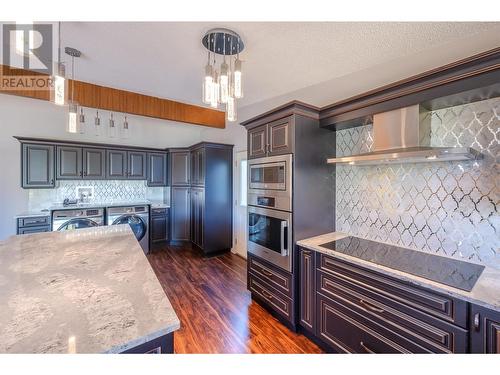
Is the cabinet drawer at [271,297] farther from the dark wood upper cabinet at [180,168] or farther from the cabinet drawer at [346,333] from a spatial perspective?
the dark wood upper cabinet at [180,168]

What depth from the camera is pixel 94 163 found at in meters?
4.20

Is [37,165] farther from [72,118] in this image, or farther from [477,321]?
[477,321]

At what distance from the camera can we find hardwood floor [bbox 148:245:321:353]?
1.92 metres

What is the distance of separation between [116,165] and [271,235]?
3696 millimetres

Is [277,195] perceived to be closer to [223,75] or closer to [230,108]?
[230,108]

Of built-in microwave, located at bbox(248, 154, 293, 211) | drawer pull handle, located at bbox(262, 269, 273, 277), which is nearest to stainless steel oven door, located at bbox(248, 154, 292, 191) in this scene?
built-in microwave, located at bbox(248, 154, 293, 211)

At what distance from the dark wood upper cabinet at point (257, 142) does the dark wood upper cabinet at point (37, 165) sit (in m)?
3.59

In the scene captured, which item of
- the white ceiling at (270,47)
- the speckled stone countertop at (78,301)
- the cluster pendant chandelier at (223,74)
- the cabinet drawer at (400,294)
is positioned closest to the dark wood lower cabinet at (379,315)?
the cabinet drawer at (400,294)

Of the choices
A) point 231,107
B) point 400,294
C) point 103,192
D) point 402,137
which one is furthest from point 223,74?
point 103,192

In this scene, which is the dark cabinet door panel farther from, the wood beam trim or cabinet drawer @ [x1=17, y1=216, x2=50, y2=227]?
cabinet drawer @ [x1=17, y1=216, x2=50, y2=227]

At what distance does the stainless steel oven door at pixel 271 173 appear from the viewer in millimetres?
2127

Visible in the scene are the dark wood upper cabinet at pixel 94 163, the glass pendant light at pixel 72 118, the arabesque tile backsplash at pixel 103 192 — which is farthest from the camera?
the dark wood upper cabinet at pixel 94 163
